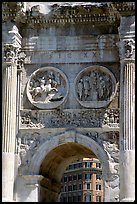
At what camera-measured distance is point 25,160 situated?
20062mm

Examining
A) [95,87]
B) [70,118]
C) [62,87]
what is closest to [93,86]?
[95,87]

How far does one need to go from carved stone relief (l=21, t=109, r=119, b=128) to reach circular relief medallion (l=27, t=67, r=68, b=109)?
0.28m

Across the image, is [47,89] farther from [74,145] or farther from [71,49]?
[74,145]

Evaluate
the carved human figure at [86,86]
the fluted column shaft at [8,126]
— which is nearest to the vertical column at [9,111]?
the fluted column shaft at [8,126]

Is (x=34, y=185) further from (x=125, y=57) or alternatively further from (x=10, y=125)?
(x=125, y=57)

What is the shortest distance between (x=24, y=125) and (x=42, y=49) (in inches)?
91.1

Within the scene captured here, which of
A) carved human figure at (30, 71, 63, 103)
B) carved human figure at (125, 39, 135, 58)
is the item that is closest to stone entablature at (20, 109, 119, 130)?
carved human figure at (30, 71, 63, 103)

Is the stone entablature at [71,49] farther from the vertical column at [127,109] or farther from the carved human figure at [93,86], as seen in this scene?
the vertical column at [127,109]

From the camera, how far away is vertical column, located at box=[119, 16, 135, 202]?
1878 centimetres

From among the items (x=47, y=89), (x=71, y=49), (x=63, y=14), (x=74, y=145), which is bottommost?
(x=74, y=145)

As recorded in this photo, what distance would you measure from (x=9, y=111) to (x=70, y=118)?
1.77 meters

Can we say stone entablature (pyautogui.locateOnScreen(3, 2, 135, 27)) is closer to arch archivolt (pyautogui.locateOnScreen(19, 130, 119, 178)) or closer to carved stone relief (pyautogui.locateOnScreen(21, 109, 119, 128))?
carved stone relief (pyautogui.locateOnScreen(21, 109, 119, 128))

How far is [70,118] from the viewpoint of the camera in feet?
66.1

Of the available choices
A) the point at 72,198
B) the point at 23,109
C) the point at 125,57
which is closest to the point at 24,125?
the point at 23,109
